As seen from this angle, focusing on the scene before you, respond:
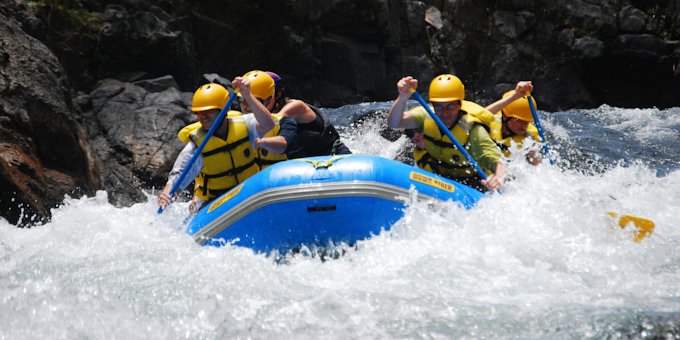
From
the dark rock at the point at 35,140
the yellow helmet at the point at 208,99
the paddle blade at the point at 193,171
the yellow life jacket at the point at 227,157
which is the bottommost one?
the dark rock at the point at 35,140

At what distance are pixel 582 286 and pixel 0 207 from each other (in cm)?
466

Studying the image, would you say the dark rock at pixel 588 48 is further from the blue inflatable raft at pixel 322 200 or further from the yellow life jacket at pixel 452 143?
the blue inflatable raft at pixel 322 200

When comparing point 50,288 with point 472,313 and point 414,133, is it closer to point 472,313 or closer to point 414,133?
point 472,313

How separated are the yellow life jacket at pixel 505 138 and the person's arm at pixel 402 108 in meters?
0.68

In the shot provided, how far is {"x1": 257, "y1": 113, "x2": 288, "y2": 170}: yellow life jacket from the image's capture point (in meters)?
5.36

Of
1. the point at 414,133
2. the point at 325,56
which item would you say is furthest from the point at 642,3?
the point at 414,133

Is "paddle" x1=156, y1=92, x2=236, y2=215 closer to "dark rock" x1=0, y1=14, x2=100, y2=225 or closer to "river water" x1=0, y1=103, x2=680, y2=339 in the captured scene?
"river water" x1=0, y1=103, x2=680, y2=339

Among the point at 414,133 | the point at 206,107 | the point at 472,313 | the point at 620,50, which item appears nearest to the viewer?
the point at 472,313

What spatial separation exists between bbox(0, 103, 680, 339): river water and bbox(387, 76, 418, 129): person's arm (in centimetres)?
94

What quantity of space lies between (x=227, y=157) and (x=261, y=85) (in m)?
0.62

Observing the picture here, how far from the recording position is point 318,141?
223 inches

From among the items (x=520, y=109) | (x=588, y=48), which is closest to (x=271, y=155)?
(x=520, y=109)

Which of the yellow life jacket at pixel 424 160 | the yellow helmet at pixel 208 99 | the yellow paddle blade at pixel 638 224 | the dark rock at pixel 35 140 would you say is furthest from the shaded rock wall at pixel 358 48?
the yellow paddle blade at pixel 638 224

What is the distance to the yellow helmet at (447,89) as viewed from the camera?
5420 millimetres
